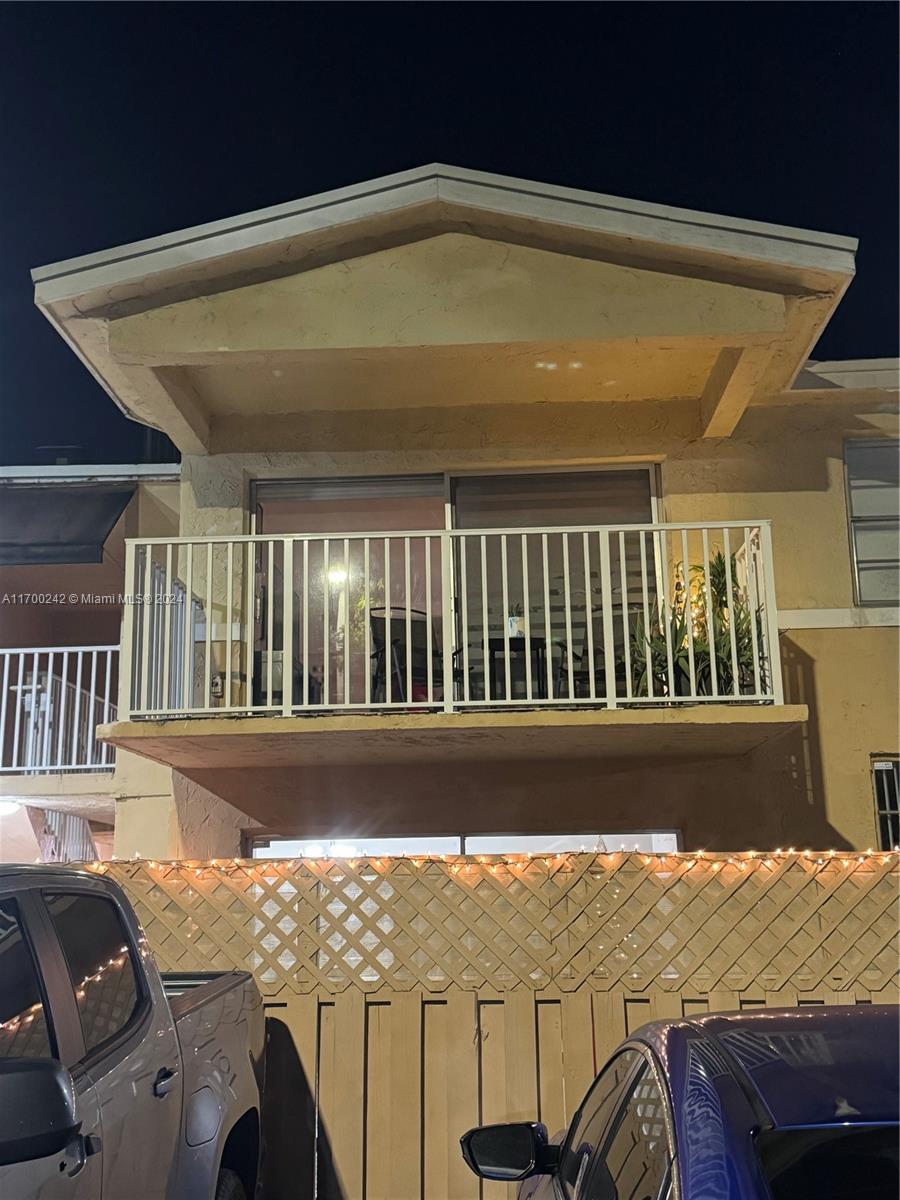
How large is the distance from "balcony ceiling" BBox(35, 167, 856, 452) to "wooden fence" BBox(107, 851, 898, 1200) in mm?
3385

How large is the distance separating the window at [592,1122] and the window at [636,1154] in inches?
3.3

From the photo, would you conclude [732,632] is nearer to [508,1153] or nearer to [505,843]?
[505,843]

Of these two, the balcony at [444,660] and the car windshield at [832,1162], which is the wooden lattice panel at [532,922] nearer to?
the balcony at [444,660]

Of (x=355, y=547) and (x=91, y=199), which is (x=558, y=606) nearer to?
(x=355, y=547)

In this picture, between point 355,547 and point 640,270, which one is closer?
point 640,270

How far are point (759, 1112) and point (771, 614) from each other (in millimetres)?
5567

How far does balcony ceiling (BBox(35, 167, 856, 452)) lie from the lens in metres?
7.35

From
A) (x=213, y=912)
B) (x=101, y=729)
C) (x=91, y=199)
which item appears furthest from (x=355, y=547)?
(x=91, y=199)

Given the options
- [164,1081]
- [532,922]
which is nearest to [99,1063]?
[164,1081]

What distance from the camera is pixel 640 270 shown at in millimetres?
7590

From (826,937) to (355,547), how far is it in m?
4.33

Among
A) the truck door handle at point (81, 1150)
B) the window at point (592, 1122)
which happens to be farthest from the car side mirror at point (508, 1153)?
the truck door handle at point (81, 1150)

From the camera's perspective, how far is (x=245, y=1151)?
14.3 ft

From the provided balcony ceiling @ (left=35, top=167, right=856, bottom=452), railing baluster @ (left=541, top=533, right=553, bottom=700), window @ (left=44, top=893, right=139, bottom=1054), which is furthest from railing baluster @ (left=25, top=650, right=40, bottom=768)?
window @ (left=44, top=893, right=139, bottom=1054)
